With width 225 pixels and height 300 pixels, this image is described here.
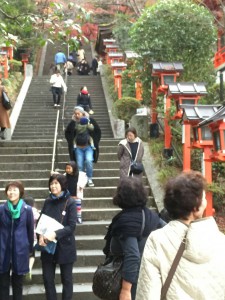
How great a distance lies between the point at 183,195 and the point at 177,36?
1155 cm

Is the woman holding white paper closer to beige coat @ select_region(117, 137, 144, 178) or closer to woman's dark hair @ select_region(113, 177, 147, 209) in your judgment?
woman's dark hair @ select_region(113, 177, 147, 209)

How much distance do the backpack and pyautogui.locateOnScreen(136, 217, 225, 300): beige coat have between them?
6803mm

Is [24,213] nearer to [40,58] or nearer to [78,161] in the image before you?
[78,161]

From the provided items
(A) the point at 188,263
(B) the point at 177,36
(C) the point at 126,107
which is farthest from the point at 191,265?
(C) the point at 126,107

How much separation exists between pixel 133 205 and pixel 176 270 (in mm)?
1459

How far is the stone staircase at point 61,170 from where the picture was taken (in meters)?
7.16

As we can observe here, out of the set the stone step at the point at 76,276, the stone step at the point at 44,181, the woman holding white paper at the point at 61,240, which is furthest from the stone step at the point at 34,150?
the woman holding white paper at the point at 61,240

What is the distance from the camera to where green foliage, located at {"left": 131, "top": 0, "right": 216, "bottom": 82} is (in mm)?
13781

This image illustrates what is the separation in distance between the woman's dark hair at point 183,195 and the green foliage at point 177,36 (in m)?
11.0

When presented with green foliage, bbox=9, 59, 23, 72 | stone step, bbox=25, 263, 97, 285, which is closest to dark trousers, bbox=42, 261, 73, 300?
stone step, bbox=25, 263, 97, 285

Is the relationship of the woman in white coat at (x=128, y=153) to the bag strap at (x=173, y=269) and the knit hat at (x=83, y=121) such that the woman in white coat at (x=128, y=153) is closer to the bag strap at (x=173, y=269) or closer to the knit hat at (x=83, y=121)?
the knit hat at (x=83, y=121)

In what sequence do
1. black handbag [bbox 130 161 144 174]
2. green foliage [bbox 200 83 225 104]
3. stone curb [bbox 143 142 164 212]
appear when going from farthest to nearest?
green foliage [bbox 200 83 225 104] < stone curb [bbox 143 142 164 212] < black handbag [bbox 130 161 144 174]

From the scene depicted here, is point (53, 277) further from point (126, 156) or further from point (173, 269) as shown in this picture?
point (126, 156)

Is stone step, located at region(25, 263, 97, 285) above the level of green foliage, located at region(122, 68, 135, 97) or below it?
below
